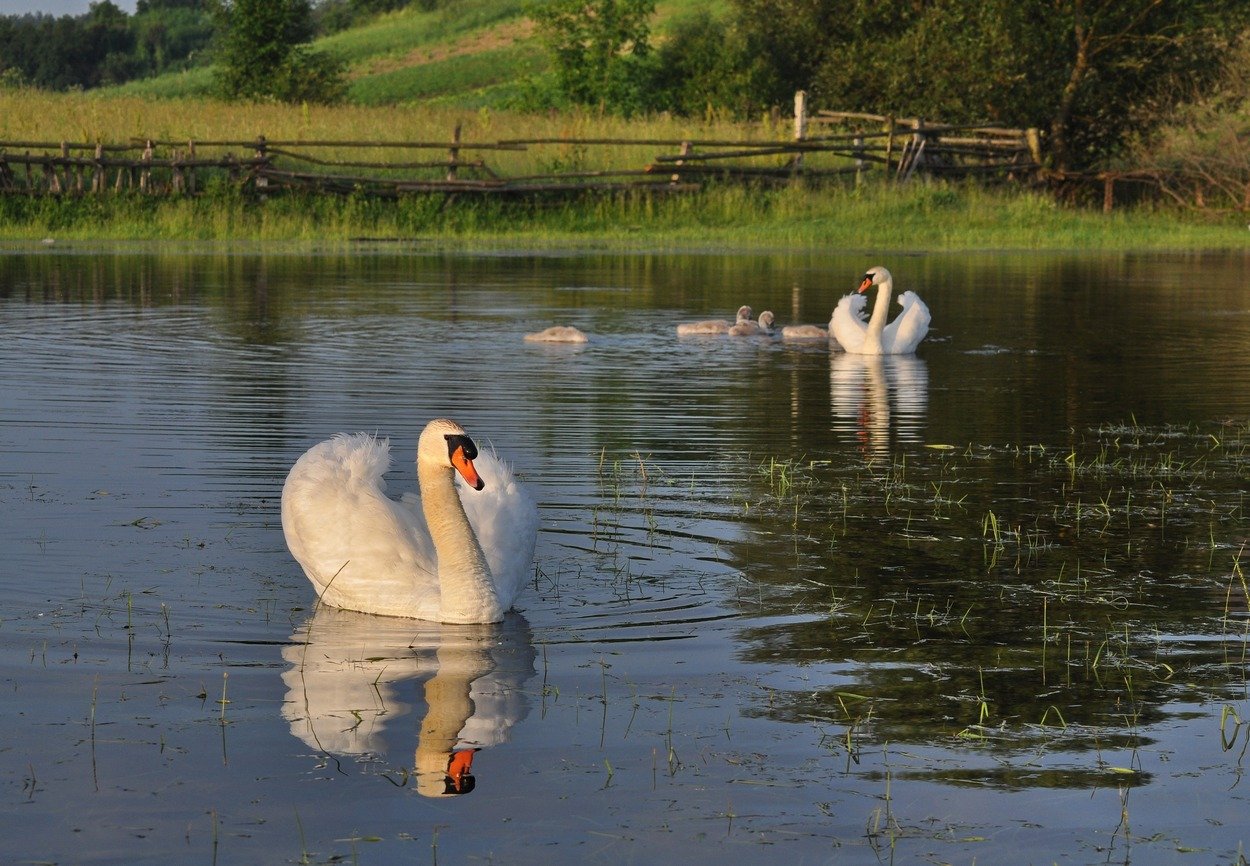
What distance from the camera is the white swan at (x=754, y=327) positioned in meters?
18.0

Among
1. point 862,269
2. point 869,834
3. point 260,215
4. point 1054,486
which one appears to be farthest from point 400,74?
point 869,834

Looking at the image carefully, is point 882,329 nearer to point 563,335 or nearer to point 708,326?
point 708,326

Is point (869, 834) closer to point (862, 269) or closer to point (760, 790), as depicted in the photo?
point (760, 790)

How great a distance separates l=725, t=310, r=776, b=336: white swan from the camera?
711 inches

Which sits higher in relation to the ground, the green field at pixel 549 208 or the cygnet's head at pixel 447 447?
the green field at pixel 549 208

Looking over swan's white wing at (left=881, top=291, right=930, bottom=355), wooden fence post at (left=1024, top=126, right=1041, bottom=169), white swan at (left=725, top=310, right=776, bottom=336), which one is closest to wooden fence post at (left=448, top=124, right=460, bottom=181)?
wooden fence post at (left=1024, top=126, right=1041, bottom=169)

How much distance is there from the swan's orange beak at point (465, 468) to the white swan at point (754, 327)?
11044 mm

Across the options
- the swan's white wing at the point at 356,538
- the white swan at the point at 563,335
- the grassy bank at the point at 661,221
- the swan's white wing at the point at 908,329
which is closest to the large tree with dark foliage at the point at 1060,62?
the grassy bank at the point at 661,221

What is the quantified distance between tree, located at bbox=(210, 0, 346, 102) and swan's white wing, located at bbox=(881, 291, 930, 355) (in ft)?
127

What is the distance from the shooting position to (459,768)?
5484mm

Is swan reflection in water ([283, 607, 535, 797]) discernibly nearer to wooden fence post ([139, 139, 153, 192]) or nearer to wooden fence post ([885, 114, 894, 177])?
wooden fence post ([139, 139, 153, 192])

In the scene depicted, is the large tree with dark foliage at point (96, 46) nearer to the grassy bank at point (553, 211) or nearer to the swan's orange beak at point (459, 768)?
the grassy bank at point (553, 211)

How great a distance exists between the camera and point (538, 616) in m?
7.46

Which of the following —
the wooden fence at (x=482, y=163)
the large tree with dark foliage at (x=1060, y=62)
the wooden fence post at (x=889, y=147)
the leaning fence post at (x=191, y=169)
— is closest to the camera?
the leaning fence post at (x=191, y=169)
